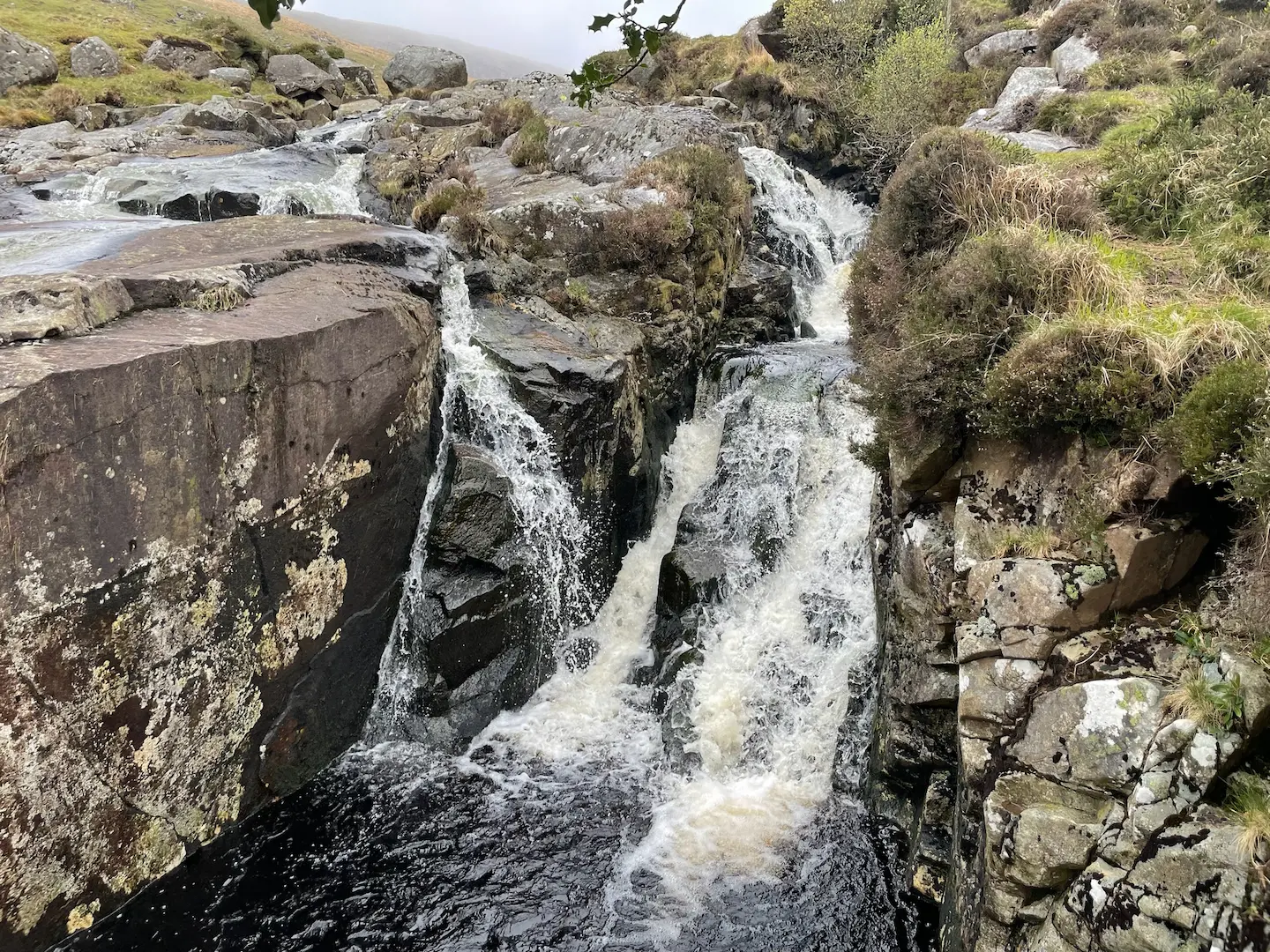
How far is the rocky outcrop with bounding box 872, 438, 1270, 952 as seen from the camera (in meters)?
4.55

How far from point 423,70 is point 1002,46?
29154mm

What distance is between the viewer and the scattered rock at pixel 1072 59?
20.6 meters

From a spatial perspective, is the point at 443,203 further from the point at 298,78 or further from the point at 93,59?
the point at 298,78

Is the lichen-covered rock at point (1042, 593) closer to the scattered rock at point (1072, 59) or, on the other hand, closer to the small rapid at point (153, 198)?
the small rapid at point (153, 198)

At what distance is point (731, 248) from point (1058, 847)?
14.5m

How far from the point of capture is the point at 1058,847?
17.0ft

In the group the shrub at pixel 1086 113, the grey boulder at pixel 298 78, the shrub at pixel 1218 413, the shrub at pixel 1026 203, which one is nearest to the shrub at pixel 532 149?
the shrub at pixel 1026 203

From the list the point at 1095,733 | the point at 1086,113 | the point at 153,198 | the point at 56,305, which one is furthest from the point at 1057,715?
the point at 153,198

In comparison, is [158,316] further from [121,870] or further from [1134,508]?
[1134,508]

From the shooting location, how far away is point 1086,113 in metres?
16.5

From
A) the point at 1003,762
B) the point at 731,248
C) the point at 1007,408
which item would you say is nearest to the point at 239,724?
the point at 1003,762

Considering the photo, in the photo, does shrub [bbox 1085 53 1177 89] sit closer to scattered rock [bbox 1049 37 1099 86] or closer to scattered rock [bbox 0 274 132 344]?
scattered rock [bbox 1049 37 1099 86]

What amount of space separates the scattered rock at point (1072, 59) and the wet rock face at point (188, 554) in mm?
19911

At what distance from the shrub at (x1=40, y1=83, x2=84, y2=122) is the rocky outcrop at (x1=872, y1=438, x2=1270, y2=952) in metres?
36.2
